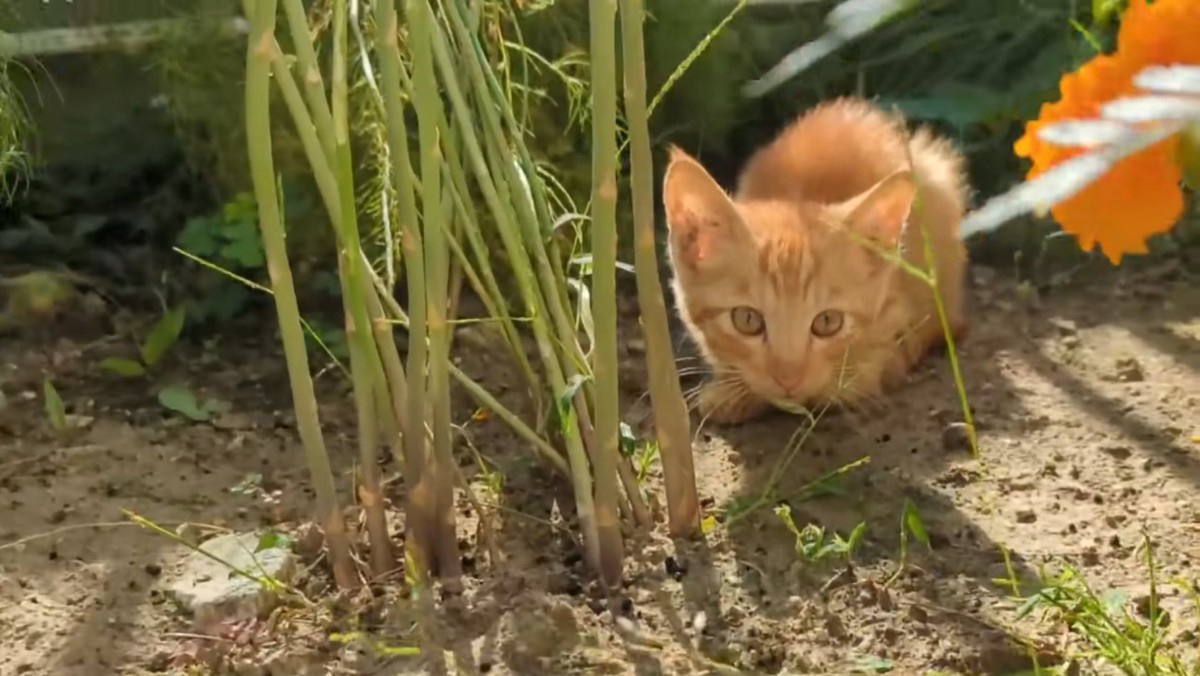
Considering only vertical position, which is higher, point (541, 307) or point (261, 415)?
point (541, 307)

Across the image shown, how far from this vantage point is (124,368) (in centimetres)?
180

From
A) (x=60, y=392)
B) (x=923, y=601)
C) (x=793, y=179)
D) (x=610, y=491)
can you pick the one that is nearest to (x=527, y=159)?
(x=610, y=491)

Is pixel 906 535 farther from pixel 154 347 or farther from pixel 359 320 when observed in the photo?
pixel 154 347

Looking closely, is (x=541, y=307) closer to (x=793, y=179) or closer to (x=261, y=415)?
(x=261, y=415)

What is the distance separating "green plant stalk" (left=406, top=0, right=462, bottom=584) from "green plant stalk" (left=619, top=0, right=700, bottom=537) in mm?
172

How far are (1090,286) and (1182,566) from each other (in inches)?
37.1

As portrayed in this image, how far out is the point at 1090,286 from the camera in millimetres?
2035

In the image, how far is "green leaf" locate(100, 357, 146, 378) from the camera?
180 centimetres

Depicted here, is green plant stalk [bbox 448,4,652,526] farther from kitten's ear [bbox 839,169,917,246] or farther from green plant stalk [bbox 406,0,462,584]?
kitten's ear [bbox 839,169,917,246]

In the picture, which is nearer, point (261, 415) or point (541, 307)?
point (541, 307)

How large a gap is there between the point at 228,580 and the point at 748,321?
0.79 m

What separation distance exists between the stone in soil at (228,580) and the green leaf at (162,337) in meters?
0.64

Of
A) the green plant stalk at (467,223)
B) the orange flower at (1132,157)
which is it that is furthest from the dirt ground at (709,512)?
the orange flower at (1132,157)

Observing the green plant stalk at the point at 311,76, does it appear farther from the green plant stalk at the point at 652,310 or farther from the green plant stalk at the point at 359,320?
the green plant stalk at the point at 652,310
